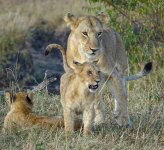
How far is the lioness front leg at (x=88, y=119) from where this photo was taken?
7195 mm

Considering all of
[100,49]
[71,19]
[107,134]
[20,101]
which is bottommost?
[107,134]

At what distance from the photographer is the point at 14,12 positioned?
655 inches

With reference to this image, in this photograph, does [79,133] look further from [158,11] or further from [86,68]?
[158,11]

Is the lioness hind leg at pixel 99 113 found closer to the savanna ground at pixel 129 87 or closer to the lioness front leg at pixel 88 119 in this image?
the savanna ground at pixel 129 87

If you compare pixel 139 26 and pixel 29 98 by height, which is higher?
pixel 139 26

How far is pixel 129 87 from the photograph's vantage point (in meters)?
10.6

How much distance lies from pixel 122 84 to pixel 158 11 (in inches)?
88.2

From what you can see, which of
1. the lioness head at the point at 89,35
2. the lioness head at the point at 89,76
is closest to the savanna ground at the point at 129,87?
the lioness head at the point at 89,76

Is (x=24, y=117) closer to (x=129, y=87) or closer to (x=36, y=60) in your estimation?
(x=129, y=87)

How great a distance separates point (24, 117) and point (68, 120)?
1.37 feet

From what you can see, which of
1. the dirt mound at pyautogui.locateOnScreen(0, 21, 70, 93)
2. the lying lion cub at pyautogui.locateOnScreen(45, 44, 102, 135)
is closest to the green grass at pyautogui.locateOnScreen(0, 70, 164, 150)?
the lying lion cub at pyautogui.locateOnScreen(45, 44, 102, 135)

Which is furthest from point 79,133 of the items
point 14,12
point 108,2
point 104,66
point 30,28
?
point 14,12

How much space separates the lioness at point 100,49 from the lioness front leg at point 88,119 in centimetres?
68

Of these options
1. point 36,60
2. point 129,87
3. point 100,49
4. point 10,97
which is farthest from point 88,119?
point 36,60
